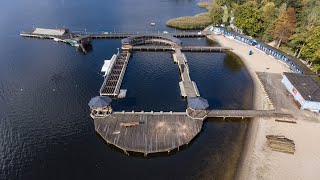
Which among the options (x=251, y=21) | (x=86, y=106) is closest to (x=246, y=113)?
(x=86, y=106)

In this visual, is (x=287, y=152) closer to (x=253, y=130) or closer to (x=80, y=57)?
(x=253, y=130)

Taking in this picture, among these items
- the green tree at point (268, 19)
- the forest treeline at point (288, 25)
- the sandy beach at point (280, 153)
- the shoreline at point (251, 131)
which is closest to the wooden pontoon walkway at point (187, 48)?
the shoreline at point (251, 131)

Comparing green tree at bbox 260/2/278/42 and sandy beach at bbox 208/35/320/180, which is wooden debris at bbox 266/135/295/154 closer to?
sandy beach at bbox 208/35/320/180

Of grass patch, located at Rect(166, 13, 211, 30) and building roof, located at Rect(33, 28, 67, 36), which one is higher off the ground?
grass patch, located at Rect(166, 13, 211, 30)

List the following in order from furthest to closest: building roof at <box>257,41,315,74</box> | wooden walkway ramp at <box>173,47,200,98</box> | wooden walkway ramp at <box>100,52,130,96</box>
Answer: building roof at <box>257,41,315,74</box>, wooden walkway ramp at <box>173,47,200,98</box>, wooden walkway ramp at <box>100,52,130,96</box>


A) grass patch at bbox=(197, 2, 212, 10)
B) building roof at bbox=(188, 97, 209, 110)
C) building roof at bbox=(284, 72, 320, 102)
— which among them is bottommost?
building roof at bbox=(188, 97, 209, 110)

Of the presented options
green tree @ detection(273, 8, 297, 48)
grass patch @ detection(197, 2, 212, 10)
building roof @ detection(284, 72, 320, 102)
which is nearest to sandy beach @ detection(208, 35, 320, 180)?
building roof @ detection(284, 72, 320, 102)

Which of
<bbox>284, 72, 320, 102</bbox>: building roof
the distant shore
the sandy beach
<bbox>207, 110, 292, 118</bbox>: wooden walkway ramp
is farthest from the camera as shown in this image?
the distant shore
